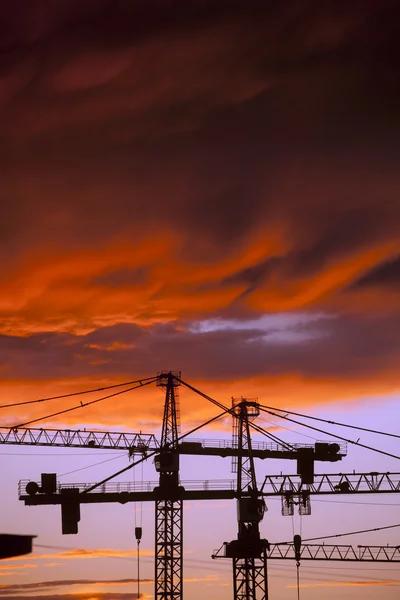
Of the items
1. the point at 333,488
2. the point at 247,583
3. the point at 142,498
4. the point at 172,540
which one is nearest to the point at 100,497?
the point at 142,498

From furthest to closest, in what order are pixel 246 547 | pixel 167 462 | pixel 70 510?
pixel 167 462 → pixel 246 547 → pixel 70 510

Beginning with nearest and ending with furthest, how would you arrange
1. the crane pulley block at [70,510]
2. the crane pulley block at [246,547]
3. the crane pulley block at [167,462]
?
the crane pulley block at [70,510]
the crane pulley block at [246,547]
the crane pulley block at [167,462]

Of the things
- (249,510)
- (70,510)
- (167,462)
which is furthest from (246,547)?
(70,510)

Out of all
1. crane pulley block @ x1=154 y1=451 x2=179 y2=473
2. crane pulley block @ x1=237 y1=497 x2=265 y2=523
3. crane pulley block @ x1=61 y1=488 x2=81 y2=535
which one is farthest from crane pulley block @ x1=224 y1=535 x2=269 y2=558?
crane pulley block @ x1=61 y1=488 x2=81 y2=535

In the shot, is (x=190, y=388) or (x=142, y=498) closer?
(x=142, y=498)

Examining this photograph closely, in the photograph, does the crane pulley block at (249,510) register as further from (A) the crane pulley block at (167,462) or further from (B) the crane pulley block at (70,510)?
(B) the crane pulley block at (70,510)

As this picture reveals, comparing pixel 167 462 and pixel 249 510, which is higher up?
pixel 167 462

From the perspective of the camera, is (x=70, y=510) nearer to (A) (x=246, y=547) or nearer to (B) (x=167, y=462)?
(B) (x=167, y=462)

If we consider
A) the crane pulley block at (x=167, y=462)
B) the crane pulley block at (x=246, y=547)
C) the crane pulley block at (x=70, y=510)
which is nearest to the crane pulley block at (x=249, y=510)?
the crane pulley block at (x=246, y=547)

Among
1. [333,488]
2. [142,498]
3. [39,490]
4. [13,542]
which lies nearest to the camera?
[13,542]

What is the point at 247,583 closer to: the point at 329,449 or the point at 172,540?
the point at 172,540

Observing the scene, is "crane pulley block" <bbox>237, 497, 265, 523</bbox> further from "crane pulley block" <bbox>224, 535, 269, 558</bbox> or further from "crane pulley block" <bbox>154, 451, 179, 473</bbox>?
"crane pulley block" <bbox>154, 451, 179, 473</bbox>

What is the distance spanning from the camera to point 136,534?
110375 millimetres

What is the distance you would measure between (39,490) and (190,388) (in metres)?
26.1
